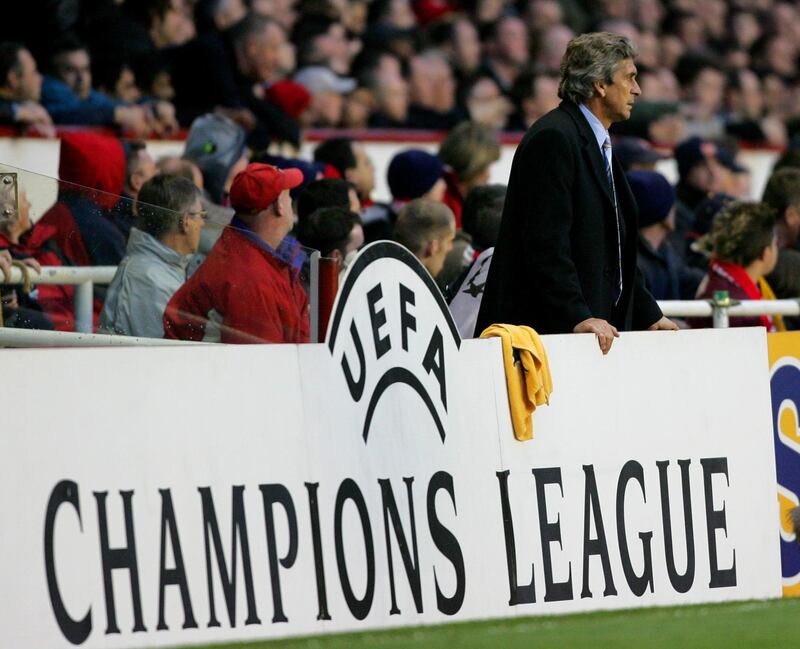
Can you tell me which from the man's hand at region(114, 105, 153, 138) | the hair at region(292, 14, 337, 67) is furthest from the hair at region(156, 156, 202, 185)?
the hair at region(292, 14, 337, 67)

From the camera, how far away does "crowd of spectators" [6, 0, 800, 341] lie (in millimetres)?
6559

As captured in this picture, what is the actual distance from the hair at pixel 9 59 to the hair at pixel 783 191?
474 centimetres

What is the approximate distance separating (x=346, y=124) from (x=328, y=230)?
6.19 metres

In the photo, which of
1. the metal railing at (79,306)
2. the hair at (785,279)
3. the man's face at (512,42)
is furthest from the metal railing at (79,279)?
the man's face at (512,42)

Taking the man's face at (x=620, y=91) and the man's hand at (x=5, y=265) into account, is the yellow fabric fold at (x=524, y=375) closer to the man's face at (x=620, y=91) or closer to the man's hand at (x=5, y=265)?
the man's face at (x=620, y=91)

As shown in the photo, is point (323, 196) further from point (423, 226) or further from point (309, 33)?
point (309, 33)

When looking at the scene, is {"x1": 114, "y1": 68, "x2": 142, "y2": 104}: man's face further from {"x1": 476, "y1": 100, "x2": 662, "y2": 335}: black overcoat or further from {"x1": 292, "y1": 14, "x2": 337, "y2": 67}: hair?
{"x1": 476, "y1": 100, "x2": 662, "y2": 335}: black overcoat

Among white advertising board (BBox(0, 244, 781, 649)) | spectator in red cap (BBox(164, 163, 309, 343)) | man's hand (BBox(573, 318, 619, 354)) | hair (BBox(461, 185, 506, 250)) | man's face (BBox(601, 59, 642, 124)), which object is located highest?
man's face (BBox(601, 59, 642, 124))

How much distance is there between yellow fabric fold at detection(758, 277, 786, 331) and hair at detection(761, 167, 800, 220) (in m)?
0.82

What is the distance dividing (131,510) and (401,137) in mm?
9295

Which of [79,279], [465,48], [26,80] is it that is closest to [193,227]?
[79,279]

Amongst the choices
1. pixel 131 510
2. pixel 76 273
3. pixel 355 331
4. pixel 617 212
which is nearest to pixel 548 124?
pixel 617 212

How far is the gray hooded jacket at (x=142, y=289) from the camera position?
6.38m

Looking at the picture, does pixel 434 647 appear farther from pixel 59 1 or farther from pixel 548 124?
pixel 59 1
